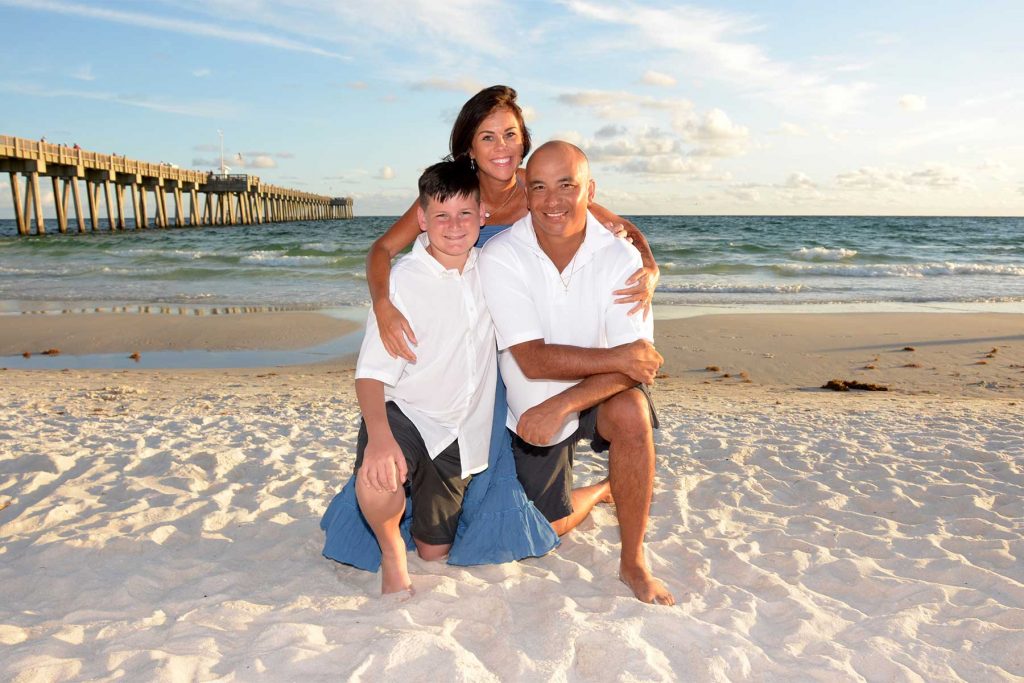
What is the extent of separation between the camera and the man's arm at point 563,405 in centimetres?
304

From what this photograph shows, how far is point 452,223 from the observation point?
9.96 ft

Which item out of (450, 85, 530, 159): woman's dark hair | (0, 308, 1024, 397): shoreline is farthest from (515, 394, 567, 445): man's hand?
(0, 308, 1024, 397): shoreline

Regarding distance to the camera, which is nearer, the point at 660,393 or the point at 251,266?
the point at 660,393

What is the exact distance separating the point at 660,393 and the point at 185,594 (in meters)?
5.06

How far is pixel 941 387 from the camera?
761 centimetres

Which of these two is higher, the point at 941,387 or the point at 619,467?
the point at 619,467

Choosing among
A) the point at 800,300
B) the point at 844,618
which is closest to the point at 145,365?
the point at 844,618

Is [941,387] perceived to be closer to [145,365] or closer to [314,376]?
[314,376]

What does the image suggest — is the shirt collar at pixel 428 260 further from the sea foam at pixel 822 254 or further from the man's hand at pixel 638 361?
the sea foam at pixel 822 254

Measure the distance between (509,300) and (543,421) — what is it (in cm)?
49

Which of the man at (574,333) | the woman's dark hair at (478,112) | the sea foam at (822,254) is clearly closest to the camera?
the man at (574,333)

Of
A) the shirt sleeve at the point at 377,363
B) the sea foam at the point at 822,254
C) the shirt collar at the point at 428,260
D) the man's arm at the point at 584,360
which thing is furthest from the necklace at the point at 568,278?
the sea foam at the point at 822,254

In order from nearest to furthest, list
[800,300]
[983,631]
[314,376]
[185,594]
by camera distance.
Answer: [983,631], [185,594], [314,376], [800,300]

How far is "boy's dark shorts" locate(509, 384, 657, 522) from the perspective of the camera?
3.41 meters
